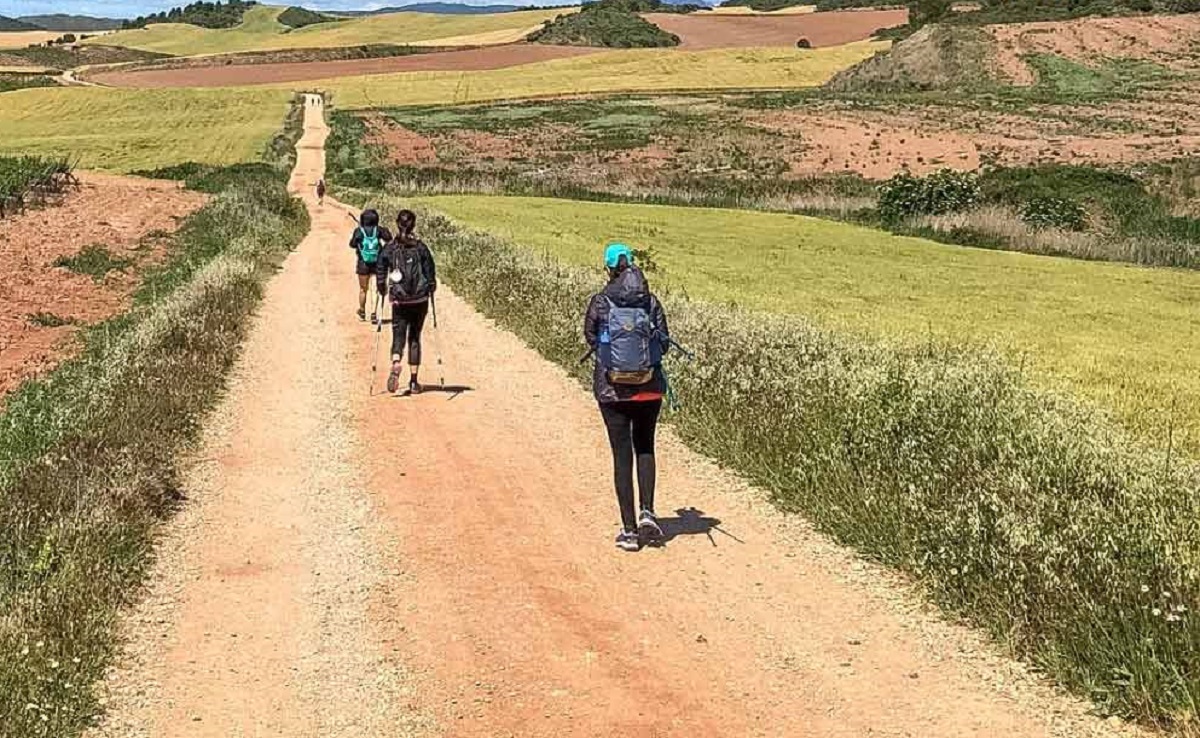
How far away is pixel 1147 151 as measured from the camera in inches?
2350

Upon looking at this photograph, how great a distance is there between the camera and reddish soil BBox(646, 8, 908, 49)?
13638cm

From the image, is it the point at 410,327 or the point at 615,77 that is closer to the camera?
the point at 410,327

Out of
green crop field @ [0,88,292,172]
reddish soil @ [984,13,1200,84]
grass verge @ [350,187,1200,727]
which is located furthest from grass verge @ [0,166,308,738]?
reddish soil @ [984,13,1200,84]

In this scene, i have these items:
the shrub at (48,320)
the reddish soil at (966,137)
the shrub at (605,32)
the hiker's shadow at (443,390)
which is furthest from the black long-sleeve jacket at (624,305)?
the shrub at (605,32)

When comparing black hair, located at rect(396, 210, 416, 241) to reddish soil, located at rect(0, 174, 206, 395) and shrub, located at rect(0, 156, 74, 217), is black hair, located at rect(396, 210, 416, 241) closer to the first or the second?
reddish soil, located at rect(0, 174, 206, 395)

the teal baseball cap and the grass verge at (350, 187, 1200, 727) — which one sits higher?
the teal baseball cap

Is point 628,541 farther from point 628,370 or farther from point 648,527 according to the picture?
point 628,370

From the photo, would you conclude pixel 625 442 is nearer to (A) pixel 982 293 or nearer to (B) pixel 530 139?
(A) pixel 982 293

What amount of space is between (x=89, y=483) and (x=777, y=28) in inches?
5546

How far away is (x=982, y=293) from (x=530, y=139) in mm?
50929

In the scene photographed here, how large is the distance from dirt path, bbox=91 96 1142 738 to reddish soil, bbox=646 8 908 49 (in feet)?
416

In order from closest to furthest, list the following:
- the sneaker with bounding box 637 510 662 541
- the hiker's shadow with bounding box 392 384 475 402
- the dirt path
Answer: the dirt path
the sneaker with bounding box 637 510 662 541
the hiker's shadow with bounding box 392 384 475 402

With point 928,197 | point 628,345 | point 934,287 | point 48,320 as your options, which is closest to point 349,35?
point 928,197

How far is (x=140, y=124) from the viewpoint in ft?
292
